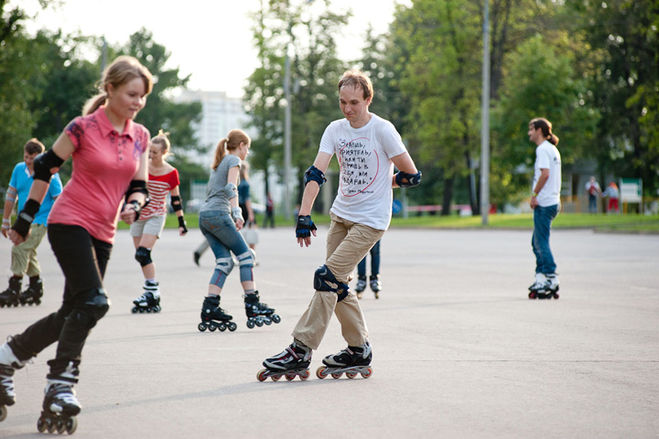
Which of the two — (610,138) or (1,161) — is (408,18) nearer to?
(610,138)

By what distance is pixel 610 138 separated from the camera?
56062mm

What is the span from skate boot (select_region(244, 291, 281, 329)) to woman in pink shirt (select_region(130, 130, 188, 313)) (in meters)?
1.34

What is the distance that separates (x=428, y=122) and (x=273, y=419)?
48.6m

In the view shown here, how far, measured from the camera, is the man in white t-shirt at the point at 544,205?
35.2ft

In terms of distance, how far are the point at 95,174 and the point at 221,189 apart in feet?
12.7

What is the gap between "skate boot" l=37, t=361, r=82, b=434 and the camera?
4.31 meters

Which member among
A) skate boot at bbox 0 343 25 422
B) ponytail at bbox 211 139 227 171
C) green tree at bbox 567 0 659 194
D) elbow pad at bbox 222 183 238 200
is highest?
green tree at bbox 567 0 659 194

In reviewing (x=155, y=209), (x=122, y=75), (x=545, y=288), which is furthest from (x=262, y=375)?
(x=545, y=288)

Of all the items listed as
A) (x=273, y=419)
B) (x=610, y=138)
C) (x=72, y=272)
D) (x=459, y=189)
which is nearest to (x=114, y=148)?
(x=72, y=272)

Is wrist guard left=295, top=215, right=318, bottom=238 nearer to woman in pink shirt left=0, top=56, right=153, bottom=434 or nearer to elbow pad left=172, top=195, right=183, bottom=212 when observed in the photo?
woman in pink shirt left=0, top=56, right=153, bottom=434

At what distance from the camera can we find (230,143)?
842cm

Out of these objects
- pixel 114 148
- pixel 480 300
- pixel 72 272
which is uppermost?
pixel 114 148

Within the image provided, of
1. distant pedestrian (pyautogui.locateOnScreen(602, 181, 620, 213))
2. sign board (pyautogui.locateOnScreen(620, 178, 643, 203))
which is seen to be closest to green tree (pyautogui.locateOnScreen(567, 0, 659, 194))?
distant pedestrian (pyautogui.locateOnScreen(602, 181, 620, 213))

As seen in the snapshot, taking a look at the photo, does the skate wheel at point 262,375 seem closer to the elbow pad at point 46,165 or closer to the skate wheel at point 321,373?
the skate wheel at point 321,373
